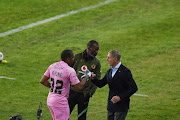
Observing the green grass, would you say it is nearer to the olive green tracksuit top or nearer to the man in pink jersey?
the olive green tracksuit top

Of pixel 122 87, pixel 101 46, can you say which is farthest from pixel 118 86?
pixel 101 46

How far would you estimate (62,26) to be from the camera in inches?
1016

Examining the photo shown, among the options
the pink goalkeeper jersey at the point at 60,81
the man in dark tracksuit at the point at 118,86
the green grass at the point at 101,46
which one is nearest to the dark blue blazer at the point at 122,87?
the man in dark tracksuit at the point at 118,86

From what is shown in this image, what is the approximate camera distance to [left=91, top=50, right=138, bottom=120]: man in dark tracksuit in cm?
1002

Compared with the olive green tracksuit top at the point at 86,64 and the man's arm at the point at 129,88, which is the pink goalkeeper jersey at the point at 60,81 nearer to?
the man's arm at the point at 129,88

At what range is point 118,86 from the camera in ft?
33.3

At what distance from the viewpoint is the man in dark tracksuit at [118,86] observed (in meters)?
10.0

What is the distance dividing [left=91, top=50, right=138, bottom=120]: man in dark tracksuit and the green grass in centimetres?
387

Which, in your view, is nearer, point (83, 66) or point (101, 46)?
point (83, 66)

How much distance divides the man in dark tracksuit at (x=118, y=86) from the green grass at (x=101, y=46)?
3.87m

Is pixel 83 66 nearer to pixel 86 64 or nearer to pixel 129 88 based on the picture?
pixel 86 64

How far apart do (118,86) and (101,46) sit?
12.9m

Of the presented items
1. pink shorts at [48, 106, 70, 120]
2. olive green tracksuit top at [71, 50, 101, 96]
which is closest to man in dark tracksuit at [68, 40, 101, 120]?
olive green tracksuit top at [71, 50, 101, 96]

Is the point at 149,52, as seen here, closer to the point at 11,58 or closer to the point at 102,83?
the point at 11,58
